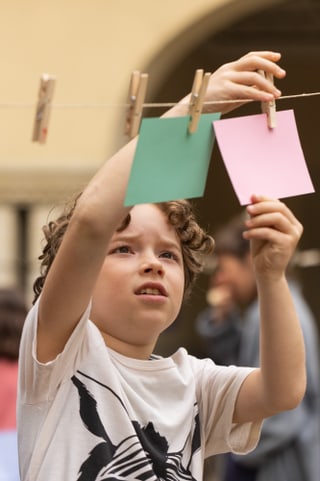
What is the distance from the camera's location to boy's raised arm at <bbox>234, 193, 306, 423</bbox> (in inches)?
92.1

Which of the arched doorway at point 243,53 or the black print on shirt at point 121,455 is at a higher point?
the arched doorway at point 243,53

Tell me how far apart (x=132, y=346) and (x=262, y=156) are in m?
0.45

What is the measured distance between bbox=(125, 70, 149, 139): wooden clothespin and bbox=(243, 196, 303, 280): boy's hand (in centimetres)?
33

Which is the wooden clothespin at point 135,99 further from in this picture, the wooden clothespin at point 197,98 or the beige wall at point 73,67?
the beige wall at point 73,67

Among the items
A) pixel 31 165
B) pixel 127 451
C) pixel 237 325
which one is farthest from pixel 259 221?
pixel 31 165

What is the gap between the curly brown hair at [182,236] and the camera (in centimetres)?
266

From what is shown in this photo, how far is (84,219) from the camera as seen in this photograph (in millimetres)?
2326

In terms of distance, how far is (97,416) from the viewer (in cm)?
250

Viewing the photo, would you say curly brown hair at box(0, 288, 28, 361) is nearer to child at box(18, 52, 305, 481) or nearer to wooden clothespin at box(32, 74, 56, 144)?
child at box(18, 52, 305, 481)

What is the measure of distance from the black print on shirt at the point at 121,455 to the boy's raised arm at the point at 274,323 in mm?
224

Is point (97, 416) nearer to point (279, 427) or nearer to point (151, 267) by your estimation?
point (151, 267)

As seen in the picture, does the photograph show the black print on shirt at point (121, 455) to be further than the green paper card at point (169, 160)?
Yes

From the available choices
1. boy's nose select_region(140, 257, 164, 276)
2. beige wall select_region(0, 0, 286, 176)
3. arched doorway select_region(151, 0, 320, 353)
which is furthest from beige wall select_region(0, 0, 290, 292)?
boy's nose select_region(140, 257, 164, 276)

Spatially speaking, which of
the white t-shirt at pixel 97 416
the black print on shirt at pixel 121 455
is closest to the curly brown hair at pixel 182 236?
the white t-shirt at pixel 97 416
